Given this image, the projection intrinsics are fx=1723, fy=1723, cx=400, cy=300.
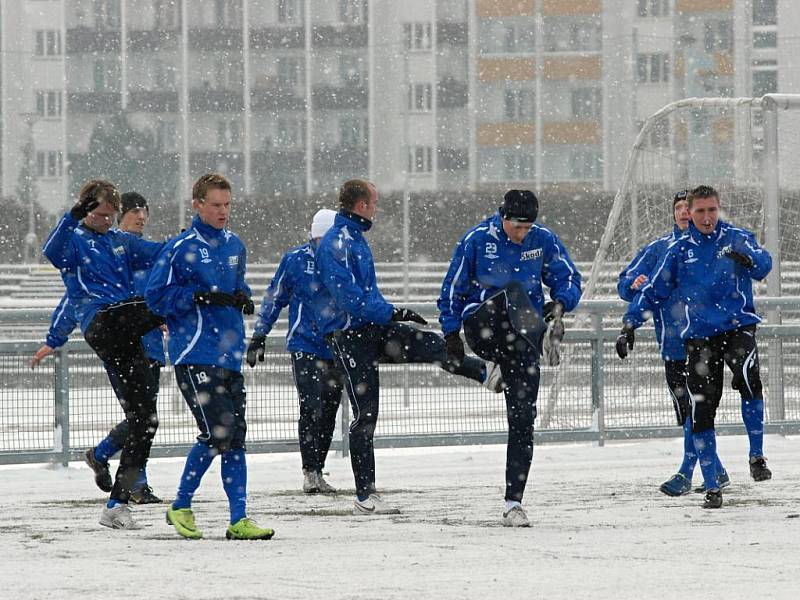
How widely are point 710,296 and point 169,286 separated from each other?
3.31 meters

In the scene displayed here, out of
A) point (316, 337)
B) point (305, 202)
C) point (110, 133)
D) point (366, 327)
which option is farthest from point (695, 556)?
point (110, 133)

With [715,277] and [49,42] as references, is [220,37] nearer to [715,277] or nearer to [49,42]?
[49,42]

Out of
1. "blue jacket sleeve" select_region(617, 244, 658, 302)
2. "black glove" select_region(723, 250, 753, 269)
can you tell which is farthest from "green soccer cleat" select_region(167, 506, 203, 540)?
"blue jacket sleeve" select_region(617, 244, 658, 302)

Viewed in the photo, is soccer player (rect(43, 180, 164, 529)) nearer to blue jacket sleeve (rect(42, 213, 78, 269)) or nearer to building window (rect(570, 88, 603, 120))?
blue jacket sleeve (rect(42, 213, 78, 269))

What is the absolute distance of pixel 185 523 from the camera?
8.14 metres

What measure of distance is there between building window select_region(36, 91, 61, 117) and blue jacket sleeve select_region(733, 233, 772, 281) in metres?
55.7

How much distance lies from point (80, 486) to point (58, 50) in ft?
181

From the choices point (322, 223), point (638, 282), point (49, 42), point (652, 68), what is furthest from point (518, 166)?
point (322, 223)

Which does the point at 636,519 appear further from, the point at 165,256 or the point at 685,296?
the point at 165,256

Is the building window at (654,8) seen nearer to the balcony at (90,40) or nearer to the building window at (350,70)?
the building window at (350,70)

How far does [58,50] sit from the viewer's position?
212 ft

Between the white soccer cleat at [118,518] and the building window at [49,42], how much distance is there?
57.3 m

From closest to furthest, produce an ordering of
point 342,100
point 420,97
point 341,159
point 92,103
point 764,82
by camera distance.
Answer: point 764,82, point 420,97, point 341,159, point 92,103, point 342,100

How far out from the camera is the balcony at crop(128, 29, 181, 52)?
211 feet
